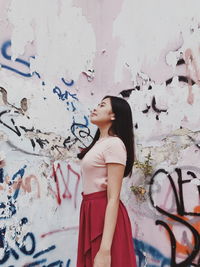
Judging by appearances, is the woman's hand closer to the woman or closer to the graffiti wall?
the woman

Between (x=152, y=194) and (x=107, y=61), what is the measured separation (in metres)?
1.18

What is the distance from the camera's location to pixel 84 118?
3.56 m

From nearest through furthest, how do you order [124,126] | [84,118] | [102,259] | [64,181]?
[102,259] < [124,126] < [64,181] < [84,118]

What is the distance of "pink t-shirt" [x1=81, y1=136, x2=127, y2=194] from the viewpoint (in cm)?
241

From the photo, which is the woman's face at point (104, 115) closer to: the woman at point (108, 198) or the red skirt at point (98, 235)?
the woman at point (108, 198)

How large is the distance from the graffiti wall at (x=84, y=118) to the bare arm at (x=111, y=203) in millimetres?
773

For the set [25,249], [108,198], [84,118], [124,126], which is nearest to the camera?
[108,198]

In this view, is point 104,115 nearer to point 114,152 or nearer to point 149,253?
point 114,152

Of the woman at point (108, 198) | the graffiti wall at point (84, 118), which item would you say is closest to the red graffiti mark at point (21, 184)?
the graffiti wall at point (84, 118)

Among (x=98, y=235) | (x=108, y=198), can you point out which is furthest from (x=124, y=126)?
(x=98, y=235)

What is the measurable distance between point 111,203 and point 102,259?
11.6 inches

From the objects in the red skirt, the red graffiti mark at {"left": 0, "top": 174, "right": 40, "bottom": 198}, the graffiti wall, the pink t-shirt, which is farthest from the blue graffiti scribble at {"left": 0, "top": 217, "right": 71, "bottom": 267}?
the pink t-shirt

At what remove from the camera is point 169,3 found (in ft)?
10.4

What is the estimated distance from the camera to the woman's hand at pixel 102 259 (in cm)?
228
